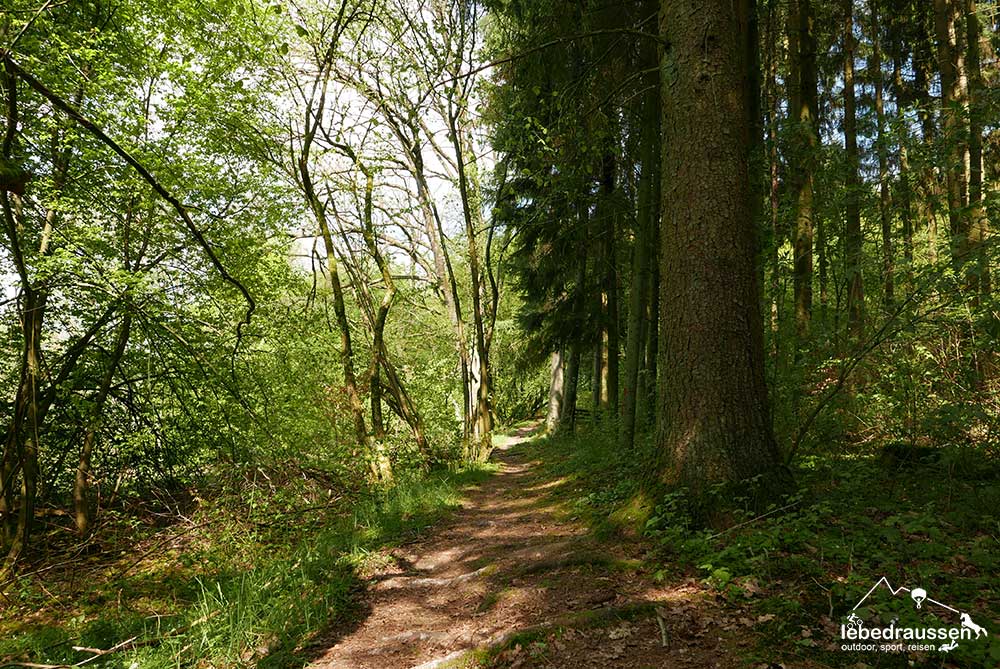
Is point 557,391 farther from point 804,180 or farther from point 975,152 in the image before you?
point 975,152

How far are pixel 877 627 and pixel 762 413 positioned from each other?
1.84 meters

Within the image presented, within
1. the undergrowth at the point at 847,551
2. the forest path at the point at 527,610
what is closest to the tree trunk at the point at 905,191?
the undergrowth at the point at 847,551

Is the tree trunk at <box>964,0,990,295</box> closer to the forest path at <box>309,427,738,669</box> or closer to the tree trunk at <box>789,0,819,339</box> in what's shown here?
the tree trunk at <box>789,0,819,339</box>

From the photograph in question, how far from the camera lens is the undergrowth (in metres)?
2.41

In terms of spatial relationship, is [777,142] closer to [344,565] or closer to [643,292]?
[643,292]

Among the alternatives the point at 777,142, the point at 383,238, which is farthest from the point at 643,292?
the point at 383,238

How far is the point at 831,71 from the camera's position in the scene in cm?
1073

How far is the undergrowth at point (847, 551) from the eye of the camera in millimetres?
2412

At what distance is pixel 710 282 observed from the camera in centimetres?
412

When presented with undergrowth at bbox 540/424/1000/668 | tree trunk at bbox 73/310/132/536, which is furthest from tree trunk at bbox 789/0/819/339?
tree trunk at bbox 73/310/132/536

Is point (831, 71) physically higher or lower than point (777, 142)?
higher

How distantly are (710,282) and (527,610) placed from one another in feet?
9.09

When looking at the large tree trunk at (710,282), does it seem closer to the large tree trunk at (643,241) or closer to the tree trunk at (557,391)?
the large tree trunk at (643,241)

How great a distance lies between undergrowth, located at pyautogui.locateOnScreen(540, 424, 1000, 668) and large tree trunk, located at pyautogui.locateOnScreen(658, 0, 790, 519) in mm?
369
